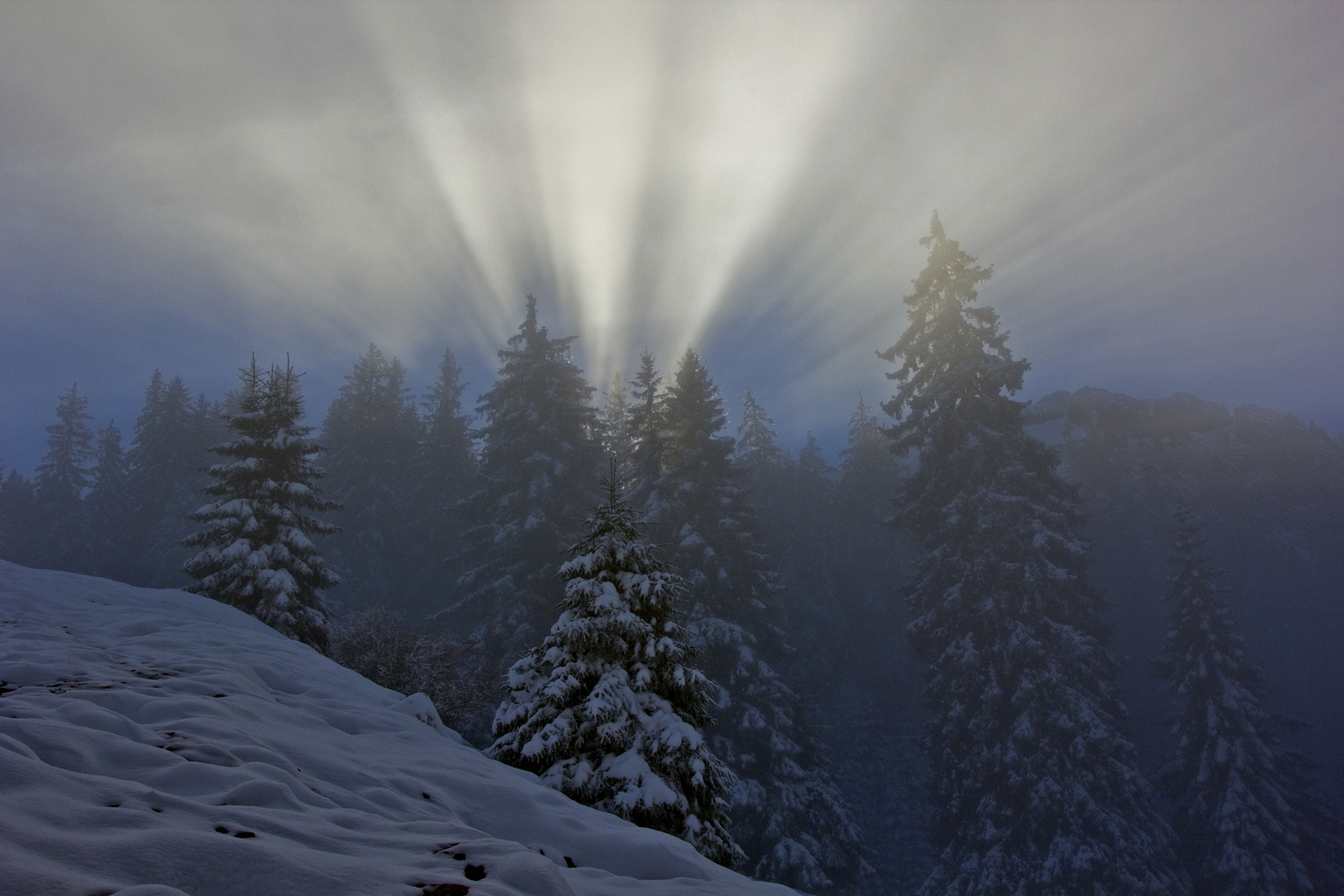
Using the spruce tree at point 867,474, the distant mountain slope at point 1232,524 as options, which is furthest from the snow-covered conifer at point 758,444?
the distant mountain slope at point 1232,524

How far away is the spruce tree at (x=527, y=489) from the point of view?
2275 centimetres

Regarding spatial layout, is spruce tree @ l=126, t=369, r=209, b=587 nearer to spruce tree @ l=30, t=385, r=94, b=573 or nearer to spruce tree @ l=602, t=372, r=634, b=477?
spruce tree @ l=30, t=385, r=94, b=573

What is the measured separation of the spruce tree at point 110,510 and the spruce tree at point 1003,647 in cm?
5116

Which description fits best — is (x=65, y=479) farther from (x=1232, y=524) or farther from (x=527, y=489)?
(x=1232, y=524)

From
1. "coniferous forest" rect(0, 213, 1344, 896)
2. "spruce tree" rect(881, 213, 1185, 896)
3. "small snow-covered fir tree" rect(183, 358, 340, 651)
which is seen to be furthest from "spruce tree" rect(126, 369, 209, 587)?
"spruce tree" rect(881, 213, 1185, 896)

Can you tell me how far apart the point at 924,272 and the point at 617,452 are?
25.2m

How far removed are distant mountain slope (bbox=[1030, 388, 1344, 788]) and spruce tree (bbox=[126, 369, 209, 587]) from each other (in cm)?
6227

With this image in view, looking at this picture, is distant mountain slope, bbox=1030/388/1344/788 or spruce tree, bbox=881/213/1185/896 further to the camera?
distant mountain slope, bbox=1030/388/1344/788

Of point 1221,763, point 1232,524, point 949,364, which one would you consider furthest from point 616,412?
point 1232,524

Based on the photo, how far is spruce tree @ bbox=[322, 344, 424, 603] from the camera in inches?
1479

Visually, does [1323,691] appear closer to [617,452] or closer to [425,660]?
[617,452]

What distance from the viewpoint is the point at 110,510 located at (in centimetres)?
4634

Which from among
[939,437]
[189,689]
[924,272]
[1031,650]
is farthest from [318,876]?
[924,272]

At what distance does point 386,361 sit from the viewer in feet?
159
